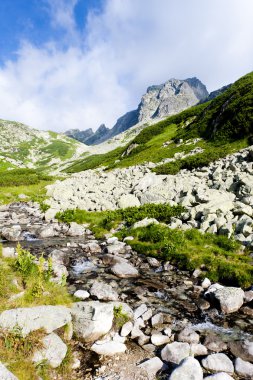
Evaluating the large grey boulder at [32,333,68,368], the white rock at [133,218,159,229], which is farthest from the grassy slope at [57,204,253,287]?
the large grey boulder at [32,333,68,368]

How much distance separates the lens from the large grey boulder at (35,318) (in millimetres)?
7942

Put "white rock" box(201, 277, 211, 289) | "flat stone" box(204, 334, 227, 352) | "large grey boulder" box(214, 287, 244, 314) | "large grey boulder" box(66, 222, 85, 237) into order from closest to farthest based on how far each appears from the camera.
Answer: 1. "flat stone" box(204, 334, 227, 352)
2. "large grey boulder" box(214, 287, 244, 314)
3. "white rock" box(201, 277, 211, 289)
4. "large grey boulder" box(66, 222, 85, 237)

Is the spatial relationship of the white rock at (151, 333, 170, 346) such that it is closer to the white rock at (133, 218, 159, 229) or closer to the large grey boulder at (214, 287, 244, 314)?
the large grey boulder at (214, 287, 244, 314)

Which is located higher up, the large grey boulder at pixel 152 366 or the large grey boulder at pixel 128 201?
the large grey boulder at pixel 128 201

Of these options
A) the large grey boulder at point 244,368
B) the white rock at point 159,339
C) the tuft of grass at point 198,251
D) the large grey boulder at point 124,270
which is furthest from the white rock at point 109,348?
the tuft of grass at point 198,251

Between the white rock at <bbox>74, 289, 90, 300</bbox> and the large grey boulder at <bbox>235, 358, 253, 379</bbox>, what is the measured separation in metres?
5.85

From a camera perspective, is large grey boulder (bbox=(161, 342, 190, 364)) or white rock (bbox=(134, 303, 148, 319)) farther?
white rock (bbox=(134, 303, 148, 319))

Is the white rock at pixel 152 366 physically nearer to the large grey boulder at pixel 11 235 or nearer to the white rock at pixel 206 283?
the white rock at pixel 206 283

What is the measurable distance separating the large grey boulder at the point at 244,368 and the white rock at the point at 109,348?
3.10 meters

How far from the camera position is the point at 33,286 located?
1012cm

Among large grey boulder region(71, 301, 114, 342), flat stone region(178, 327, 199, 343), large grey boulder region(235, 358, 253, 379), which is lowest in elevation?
large grey boulder region(235, 358, 253, 379)

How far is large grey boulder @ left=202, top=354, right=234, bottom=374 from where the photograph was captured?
756 centimetres

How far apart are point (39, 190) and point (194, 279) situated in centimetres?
4005

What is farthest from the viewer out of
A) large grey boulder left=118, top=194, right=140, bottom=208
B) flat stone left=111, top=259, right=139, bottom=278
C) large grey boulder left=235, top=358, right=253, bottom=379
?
large grey boulder left=118, top=194, right=140, bottom=208
